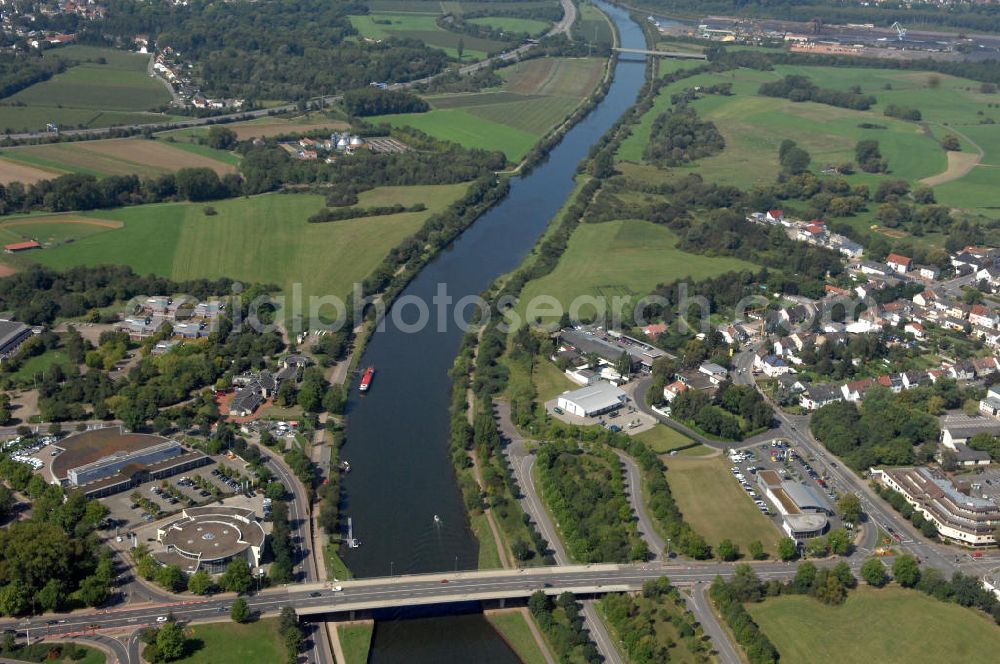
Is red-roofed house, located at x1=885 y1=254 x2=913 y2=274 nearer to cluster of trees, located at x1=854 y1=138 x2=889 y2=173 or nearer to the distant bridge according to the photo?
cluster of trees, located at x1=854 y1=138 x2=889 y2=173

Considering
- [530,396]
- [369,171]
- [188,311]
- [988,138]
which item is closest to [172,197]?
[369,171]

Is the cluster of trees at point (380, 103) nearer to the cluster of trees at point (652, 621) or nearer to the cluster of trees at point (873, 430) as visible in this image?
the cluster of trees at point (873, 430)

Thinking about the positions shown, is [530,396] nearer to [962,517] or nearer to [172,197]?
[962,517]

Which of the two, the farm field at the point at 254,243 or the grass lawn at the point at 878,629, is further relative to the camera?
the farm field at the point at 254,243

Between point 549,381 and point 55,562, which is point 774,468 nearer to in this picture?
point 549,381

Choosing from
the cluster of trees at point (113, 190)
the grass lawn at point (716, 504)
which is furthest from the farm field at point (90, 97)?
the grass lawn at point (716, 504)

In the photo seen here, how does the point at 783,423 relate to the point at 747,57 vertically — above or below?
below
